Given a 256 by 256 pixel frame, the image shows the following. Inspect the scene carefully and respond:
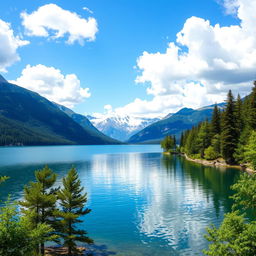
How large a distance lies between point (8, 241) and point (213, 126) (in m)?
123

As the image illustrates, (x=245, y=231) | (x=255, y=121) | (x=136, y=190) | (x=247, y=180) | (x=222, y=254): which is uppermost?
(x=255, y=121)

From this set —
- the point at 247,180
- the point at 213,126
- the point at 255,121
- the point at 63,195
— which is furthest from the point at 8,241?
the point at 213,126

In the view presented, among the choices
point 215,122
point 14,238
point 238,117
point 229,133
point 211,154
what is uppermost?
point 238,117

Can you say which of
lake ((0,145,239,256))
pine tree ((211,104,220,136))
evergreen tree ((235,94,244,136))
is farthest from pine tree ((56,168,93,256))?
pine tree ((211,104,220,136))

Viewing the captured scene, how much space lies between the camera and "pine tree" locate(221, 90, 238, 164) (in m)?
103

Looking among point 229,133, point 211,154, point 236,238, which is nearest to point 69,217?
point 236,238

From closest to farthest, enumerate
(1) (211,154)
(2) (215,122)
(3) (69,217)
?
(3) (69,217) → (1) (211,154) → (2) (215,122)

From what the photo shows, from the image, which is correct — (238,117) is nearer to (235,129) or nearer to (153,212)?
(235,129)

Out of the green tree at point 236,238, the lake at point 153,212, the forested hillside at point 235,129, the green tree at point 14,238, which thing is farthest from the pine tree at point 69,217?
the forested hillside at point 235,129

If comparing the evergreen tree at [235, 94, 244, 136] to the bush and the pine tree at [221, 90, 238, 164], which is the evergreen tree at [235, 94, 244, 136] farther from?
the bush

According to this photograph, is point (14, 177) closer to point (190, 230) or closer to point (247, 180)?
point (190, 230)

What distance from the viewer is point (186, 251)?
31.2 metres

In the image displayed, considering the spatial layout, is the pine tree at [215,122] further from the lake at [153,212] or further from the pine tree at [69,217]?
the pine tree at [69,217]

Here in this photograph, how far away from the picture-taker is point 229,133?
343 ft
